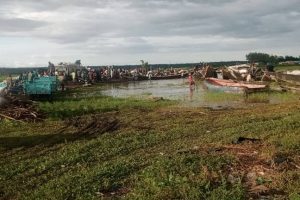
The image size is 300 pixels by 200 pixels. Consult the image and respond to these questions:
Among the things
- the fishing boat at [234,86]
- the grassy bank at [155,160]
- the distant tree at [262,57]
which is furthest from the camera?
the distant tree at [262,57]

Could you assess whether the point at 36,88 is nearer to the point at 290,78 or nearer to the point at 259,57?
the point at 290,78

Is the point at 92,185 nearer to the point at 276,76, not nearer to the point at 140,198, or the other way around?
the point at 140,198

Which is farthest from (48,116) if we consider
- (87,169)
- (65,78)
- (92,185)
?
(65,78)

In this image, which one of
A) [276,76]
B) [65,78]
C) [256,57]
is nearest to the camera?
[276,76]

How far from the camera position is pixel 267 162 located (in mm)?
9609

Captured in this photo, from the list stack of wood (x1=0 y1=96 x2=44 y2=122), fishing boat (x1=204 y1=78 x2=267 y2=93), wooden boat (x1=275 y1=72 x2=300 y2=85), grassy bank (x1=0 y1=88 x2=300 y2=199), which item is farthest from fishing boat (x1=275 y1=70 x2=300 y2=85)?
stack of wood (x1=0 y1=96 x2=44 y2=122)

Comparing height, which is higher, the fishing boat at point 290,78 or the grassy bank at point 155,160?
the fishing boat at point 290,78

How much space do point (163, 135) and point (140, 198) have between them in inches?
237

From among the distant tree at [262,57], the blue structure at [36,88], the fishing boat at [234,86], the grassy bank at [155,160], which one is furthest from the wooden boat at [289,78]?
the distant tree at [262,57]

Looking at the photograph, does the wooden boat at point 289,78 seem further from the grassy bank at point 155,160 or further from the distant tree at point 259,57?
the distant tree at point 259,57

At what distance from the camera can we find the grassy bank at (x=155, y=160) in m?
8.40

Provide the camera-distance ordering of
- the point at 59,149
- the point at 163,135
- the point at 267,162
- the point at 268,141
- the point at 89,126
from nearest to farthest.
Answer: the point at 267,162, the point at 268,141, the point at 59,149, the point at 163,135, the point at 89,126

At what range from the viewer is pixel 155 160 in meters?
10.5

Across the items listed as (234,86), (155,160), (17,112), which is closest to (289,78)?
(234,86)
